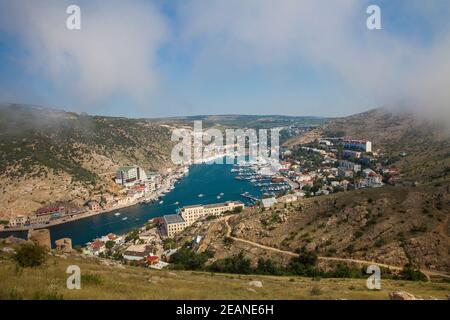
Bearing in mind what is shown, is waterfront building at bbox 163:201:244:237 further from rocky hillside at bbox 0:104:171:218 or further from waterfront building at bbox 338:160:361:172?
waterfront building at bbox 338:160:361:172

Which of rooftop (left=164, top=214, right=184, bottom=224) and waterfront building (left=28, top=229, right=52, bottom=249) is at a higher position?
waterfront building (left=28, top=229, right=52, bottom=249)

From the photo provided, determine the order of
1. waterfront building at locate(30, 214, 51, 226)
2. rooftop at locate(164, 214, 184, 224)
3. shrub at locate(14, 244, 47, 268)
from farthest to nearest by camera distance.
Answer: waterfront building at locate(30, 214, 51, 226) → rooftop at locate(164, 214, 184, 224) → shrub at locate(14, 244, 47, 268)

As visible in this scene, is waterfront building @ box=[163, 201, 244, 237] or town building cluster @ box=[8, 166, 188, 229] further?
town building cluster @ box=[8, 166, 188, 229]

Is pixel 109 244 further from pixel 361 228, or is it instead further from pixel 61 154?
pixel 61 154

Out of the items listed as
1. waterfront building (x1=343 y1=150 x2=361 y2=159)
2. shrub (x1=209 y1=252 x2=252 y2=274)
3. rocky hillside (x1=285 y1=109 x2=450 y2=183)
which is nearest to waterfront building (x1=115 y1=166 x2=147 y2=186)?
waterfront building (x1=343 y1=150 x2=361 y2=159)

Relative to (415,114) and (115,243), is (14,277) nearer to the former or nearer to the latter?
(115,243)

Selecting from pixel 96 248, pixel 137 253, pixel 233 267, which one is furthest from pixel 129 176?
pixel 233 267

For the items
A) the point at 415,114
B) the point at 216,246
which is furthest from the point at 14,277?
the point at 415,114

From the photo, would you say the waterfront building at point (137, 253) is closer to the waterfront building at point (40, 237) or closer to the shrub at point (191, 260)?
the shrub at point (191, 260)
